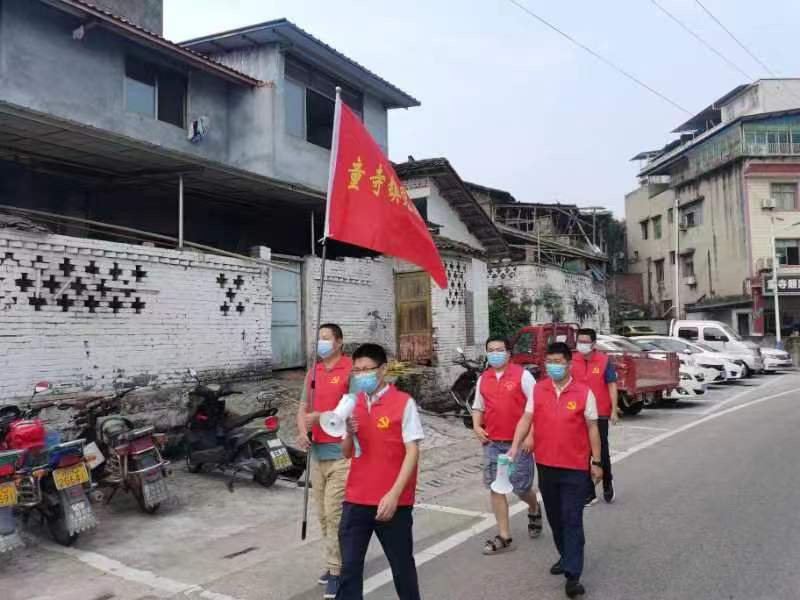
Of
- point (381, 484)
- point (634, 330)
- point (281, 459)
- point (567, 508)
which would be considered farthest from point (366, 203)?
point (634, 330)

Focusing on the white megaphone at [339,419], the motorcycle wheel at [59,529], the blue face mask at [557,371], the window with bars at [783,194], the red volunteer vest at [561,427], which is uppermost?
the window with bars at [783,194]

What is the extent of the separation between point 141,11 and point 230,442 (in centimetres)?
1306

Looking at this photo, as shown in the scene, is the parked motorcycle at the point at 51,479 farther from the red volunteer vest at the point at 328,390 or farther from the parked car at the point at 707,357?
the parked car at the point at 707,357

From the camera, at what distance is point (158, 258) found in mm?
8648

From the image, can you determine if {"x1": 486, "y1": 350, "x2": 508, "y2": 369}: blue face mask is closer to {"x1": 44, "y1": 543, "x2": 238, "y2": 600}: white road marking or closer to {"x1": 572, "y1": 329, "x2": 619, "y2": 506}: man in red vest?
{"x1": 572, "y1": 329, "x2": 619, "y2": 506}: man in red vest

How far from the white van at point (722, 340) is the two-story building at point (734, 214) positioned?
13.2m

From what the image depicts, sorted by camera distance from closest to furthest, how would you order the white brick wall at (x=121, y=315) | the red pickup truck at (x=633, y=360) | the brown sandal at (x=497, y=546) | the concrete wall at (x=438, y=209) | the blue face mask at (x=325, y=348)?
the blue face mask at (x=325, y=348)
the brown sandal at (x=497, y=546)
the white brick wall at (x=121, y=315)
the red pickup truck at (x=633, y=360)
the concrete wall at (x=438, y=209)

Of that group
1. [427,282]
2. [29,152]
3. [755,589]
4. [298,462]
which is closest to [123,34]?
[29,152]

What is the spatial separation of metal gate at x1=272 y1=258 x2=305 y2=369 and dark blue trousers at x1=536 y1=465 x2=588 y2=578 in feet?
24.4

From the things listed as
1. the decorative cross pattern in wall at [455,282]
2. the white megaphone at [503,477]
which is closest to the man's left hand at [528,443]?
the white megaphone at [503,477]

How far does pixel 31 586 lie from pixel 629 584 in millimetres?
4129

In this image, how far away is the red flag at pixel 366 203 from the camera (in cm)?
474

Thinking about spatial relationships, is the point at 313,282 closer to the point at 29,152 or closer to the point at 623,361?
the point at 29,152

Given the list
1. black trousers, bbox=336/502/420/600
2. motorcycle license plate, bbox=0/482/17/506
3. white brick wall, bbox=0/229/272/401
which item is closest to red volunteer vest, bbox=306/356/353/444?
black trousers, bbox=336/502/420/600
